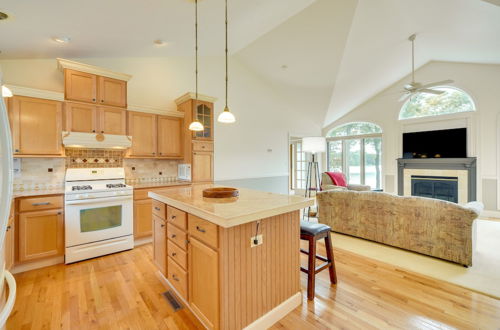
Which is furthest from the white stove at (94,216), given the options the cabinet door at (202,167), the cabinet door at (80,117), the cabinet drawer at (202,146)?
the cabinet drawer at (202,146)

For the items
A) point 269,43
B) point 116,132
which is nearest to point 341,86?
point 269,43

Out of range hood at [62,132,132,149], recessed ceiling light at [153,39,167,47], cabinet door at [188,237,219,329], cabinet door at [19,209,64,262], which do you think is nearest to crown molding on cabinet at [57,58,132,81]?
recessed ceiling light at [153,39,167,47]

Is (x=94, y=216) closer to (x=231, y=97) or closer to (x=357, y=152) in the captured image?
(x=231, y=97)

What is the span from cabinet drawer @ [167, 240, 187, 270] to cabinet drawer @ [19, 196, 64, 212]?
1718mm

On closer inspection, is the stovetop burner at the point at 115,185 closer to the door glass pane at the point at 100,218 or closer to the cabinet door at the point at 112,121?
the door glass pane at the point at 100,218

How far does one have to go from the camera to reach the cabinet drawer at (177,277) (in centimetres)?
186

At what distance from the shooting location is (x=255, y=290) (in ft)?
5.35

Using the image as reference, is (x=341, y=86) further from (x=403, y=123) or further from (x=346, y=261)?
(x=346, y=261)

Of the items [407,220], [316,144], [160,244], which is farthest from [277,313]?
[316,144]

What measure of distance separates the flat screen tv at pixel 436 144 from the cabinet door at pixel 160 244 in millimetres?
6234

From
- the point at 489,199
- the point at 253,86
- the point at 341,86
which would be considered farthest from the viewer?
the point at 253,86

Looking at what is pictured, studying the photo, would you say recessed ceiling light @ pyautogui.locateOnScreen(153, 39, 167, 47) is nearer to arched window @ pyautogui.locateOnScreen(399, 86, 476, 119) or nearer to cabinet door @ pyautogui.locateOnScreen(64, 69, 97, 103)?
cabinet door @ pyautogui.locateOnScreen(64, 69, 97, 103)

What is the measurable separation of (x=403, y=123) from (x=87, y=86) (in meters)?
6.99

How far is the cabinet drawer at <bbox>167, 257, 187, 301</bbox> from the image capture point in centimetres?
186
